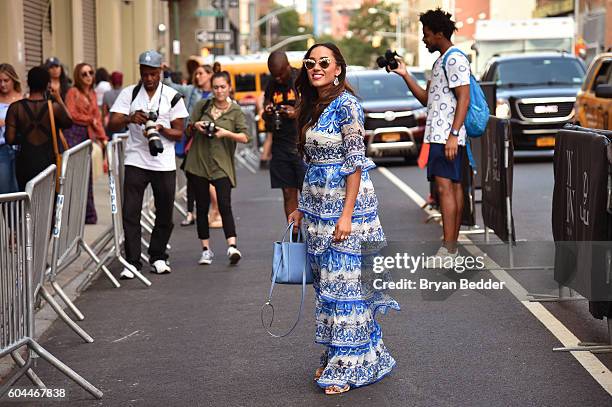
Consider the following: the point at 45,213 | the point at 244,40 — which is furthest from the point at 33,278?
the point at 244,40

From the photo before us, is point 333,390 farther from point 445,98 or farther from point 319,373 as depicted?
point 445,98

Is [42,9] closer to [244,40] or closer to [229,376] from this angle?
[229,376]

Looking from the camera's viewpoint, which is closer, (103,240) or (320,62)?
(320,62)

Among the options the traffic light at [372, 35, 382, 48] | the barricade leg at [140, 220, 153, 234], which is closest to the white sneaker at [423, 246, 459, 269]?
the barricade leg at [140, 220, 153, 234]

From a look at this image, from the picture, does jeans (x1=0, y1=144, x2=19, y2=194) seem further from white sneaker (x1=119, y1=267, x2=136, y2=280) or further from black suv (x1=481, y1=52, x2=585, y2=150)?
black suv (x1=481, y1=52, x2=585, y2=150)

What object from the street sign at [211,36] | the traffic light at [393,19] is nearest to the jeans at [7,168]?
the street sign at [211,36]

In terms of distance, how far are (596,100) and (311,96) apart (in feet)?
35.6

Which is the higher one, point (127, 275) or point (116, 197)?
point (116, 197)

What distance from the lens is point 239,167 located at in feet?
88.8

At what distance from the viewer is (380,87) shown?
1029 inches

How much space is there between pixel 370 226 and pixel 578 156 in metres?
1.92

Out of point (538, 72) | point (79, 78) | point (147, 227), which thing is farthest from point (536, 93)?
point (147, 227)

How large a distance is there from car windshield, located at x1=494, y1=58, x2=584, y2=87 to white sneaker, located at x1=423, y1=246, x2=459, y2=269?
14356mm

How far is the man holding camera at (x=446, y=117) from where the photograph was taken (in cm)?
1078
